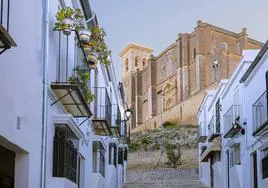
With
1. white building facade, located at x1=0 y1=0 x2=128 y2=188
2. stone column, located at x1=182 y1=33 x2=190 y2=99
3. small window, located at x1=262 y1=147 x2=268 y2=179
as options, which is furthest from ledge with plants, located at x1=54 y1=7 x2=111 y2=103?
stone column, located at x1=182 y1=33 x2=190 y2=99

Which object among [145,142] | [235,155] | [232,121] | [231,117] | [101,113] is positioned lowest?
[235,155]

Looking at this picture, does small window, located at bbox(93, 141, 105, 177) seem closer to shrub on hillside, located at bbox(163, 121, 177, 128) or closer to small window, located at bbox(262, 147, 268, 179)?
small window, located at bbox(262, 147, 268, 179)

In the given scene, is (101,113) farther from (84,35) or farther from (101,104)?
(84,35)

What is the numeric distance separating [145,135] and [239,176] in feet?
120

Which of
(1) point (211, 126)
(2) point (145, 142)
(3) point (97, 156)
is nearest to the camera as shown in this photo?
(3) point (97, 156)

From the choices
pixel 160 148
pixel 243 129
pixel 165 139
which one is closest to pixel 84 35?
pixel 243 129

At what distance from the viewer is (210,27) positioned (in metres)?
79.7

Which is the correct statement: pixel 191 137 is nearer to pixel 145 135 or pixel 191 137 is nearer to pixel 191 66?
pixel 145 135

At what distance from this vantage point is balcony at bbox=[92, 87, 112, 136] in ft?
58.3

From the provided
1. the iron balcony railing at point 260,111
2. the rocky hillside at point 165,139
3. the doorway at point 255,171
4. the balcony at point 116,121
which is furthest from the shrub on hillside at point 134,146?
the iron balcony railing at point 260,111

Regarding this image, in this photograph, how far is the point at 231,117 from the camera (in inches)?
947

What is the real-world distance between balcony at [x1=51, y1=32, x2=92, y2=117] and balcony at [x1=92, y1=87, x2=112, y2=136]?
428cm

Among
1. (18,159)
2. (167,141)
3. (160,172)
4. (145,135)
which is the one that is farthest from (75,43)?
(145,135)

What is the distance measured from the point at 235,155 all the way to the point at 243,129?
8.60 feet
